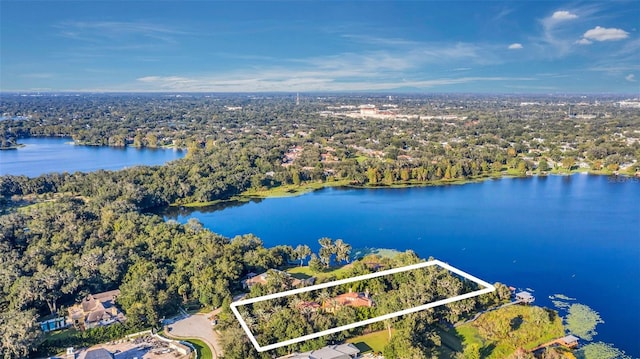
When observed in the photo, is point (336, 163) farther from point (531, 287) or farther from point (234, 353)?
point (234, 353)

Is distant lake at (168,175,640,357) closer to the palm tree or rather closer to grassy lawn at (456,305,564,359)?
grassy lawn at (456,305,564,359)

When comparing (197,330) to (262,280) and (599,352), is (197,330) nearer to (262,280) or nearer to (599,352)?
(262,280)

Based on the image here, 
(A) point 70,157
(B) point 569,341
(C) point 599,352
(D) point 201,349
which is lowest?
(C) point 599,352

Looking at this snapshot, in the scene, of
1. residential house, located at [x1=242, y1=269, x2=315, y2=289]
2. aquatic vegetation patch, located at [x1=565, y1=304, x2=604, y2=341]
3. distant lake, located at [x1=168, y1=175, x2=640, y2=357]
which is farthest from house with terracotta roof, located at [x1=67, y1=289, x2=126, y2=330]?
aquatic vegetation patch, located at [x1=565, y1=304, x2=604, y2=341]

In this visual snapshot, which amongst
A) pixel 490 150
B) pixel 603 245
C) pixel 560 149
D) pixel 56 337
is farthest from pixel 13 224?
pixel 560 149

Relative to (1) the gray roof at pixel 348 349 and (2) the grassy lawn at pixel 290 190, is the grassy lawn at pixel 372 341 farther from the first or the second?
(2) the grassy lawn at pixel 290 190

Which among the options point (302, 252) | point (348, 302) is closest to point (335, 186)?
point (302, 252)

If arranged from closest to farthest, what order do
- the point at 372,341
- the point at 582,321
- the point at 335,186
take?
the point at 372,341 → the point at 582,321 → the point at 335,186
